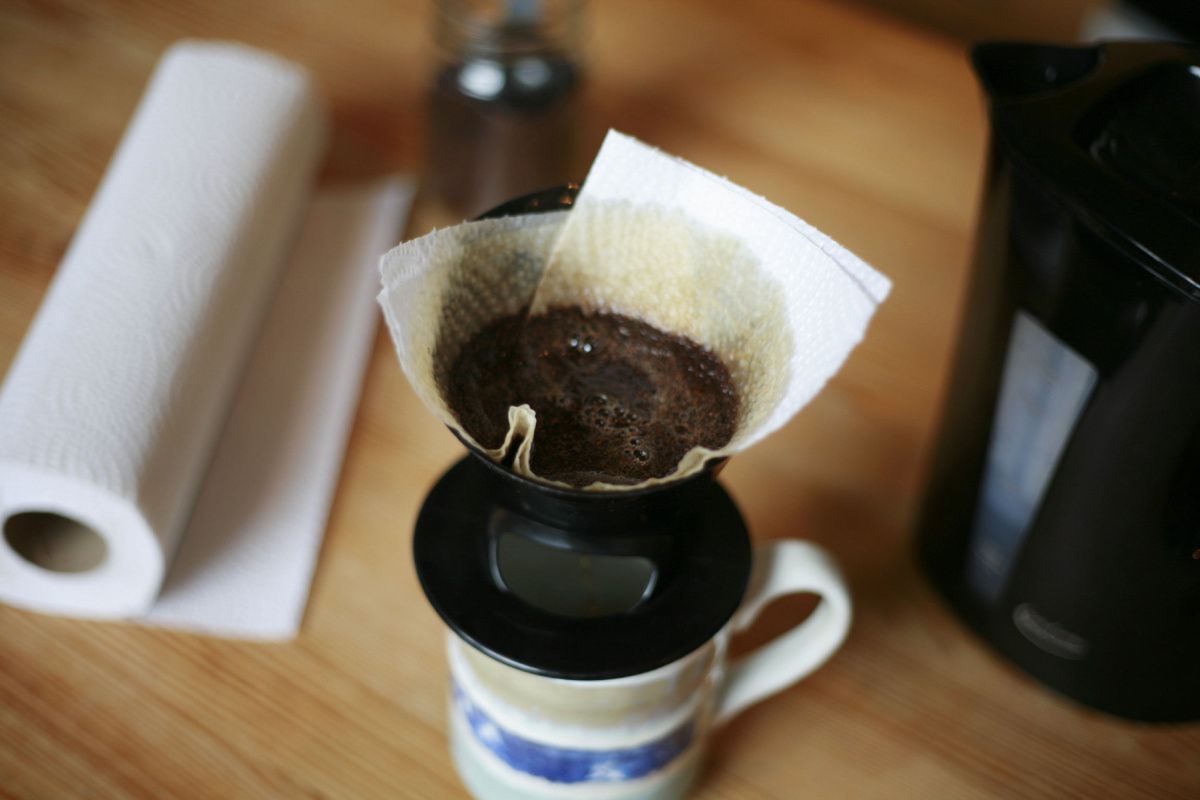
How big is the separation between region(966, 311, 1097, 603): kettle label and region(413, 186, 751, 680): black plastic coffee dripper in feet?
0.44

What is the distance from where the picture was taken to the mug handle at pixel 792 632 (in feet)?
1.50

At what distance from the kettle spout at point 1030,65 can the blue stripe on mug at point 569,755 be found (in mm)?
303

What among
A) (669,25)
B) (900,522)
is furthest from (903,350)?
(669,25)

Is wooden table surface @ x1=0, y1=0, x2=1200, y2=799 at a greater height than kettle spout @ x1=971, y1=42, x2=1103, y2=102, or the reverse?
kettle spout @ x1=971, y1=42, x2=1103, y2=102

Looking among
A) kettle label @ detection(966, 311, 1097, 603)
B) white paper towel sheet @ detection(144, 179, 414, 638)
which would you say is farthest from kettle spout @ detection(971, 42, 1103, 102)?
white paper towel sheet @ detection(144, 179, 414, 638)

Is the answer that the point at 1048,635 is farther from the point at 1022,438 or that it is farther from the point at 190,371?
the point at 190,371

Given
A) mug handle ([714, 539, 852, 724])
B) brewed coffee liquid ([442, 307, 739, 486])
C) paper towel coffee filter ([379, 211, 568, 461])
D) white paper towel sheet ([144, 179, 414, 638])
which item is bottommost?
white paper towel sheet ([144, 179, 414, 638])

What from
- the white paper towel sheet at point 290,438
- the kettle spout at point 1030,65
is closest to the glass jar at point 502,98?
the white paper towel sheet at point 290,438

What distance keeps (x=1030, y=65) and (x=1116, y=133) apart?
0.25ft

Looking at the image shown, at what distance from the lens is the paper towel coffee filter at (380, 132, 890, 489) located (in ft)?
1.19

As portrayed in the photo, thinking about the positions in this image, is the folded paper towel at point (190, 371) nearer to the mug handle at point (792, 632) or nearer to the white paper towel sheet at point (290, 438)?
the white paper towel sheet at point (290, 438)

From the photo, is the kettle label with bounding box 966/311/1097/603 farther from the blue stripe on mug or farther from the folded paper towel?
the folded paper towel

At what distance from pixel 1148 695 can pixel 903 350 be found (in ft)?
0.80

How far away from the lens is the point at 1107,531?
479 mm
